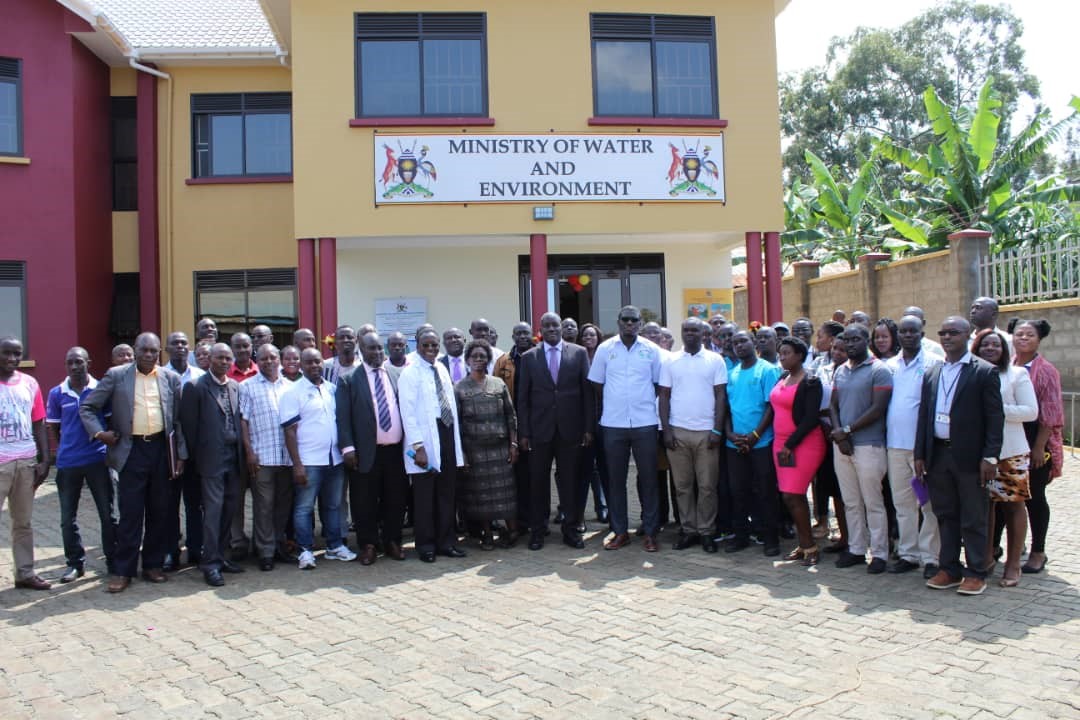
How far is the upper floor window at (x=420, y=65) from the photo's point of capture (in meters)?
11.8

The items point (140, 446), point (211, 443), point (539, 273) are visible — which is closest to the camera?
point (140, 446)

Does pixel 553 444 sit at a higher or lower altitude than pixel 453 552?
higher

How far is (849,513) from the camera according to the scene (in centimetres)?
636

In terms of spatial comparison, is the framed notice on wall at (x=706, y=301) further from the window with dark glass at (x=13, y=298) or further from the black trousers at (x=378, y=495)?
the window with dark glass at (x=13, y=298)

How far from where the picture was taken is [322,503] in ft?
23.0

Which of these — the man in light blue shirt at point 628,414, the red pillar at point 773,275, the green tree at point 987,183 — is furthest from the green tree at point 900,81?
the man in light blue shirt at point 628,414

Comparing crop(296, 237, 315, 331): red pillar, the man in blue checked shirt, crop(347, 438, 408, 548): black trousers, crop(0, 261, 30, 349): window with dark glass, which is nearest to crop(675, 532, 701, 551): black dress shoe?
crop(347, 438, 408, 548): black trousers

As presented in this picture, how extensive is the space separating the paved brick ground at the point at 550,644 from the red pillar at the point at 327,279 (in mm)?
5553

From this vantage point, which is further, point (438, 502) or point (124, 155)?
point (124, 155)

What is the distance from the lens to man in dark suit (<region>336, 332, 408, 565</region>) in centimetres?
676

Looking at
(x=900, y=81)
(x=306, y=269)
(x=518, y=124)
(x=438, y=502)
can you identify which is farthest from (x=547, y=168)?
(x=900, y=81)

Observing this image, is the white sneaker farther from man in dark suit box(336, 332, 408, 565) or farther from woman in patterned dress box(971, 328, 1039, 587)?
woman in patterned dress box(971, 328, 1039, 587)

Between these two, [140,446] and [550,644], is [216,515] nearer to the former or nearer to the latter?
[140,446]

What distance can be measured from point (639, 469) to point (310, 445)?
8.79ft
